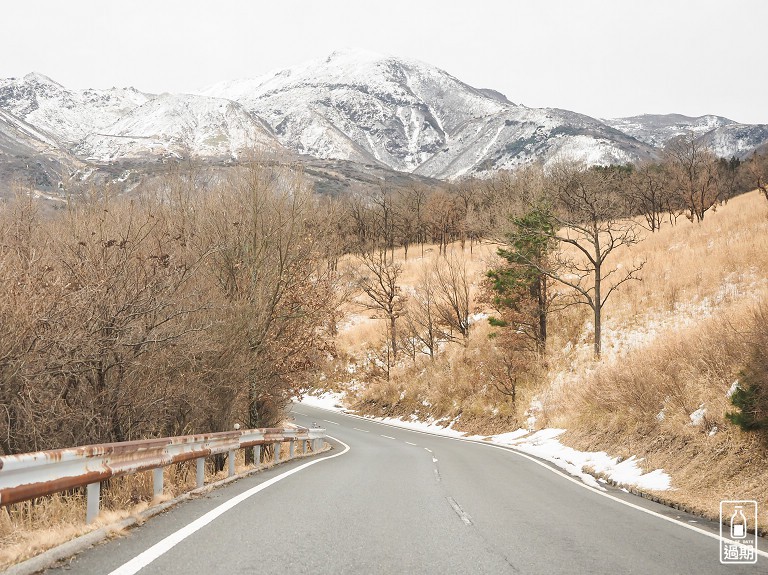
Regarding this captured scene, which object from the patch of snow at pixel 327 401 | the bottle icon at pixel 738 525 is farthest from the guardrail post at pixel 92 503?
the patch of snow at pixel 327 401

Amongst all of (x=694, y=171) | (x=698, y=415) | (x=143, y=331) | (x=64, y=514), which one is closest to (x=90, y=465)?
(x=64, y=514)

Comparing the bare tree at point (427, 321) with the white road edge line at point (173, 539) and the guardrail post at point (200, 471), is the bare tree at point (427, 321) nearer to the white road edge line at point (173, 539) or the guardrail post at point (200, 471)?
the guardrail post at point (200, 471)

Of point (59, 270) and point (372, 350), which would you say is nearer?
point (59, 270)

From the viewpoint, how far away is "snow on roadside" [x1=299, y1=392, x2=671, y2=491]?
12.4 metres

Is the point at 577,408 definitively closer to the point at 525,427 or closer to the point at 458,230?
the point at 525,427

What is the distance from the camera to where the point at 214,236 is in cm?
1902

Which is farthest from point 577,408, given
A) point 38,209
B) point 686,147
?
point 686,147

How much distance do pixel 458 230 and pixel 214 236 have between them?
69.0 metres

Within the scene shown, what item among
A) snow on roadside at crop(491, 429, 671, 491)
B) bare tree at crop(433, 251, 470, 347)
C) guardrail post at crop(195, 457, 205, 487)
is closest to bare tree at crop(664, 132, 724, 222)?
bare tree at crop(433, 251, 470, 347)

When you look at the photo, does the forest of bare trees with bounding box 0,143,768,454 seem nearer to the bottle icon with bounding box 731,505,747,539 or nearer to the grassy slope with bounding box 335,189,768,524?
the grassy slope with bounding box 335,189,768,524

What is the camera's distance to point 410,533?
688 cm

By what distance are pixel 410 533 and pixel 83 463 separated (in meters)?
3.46

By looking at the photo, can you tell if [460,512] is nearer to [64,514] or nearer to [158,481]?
[158,481]

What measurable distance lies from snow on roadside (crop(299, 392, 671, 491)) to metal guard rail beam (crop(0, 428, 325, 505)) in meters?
8.21
